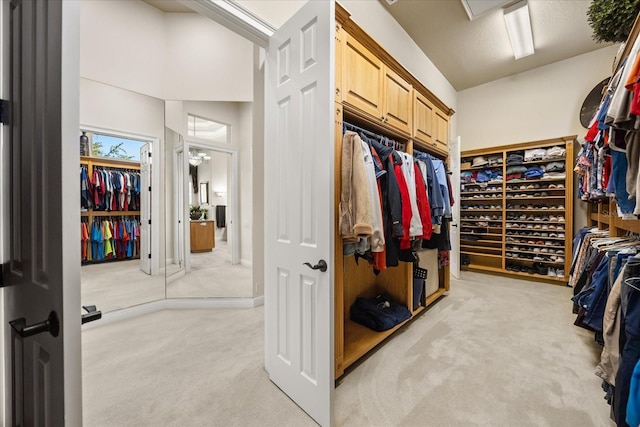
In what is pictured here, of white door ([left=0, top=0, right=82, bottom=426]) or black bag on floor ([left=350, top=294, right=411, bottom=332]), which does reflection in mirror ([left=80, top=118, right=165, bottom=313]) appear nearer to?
white door ([left=0, top=0, right=82, bottom=426])

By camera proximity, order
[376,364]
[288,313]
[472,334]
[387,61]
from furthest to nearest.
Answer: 1. [472,334]
2. [387,61]
3. [376,364]
4. [288,313]

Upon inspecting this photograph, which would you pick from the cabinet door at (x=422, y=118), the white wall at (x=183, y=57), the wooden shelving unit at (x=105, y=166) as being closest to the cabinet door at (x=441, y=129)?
the cabinet door at (x=422, y=118)

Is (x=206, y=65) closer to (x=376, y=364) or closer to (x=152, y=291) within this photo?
(x=152, y=291)

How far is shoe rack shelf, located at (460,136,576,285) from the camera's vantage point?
388 centimetres

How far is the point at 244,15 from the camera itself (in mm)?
1551

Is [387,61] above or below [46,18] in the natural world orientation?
above

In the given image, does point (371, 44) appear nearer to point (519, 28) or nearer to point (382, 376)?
point (382, 376)

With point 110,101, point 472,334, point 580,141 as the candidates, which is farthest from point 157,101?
point 580,141

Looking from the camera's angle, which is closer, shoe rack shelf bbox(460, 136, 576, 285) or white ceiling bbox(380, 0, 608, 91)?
white ceiling bbox(380, 0, 608, 91)

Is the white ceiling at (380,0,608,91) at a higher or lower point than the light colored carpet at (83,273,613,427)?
higher

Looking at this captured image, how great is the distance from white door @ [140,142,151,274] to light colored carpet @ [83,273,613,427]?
2.25 feet

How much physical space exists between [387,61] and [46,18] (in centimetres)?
207

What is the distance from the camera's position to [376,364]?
1981 millimetres

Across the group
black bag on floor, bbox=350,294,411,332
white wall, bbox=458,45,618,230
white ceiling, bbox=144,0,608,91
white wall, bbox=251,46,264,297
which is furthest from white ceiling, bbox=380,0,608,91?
black bag on floor, bbox=350,294,411,332
